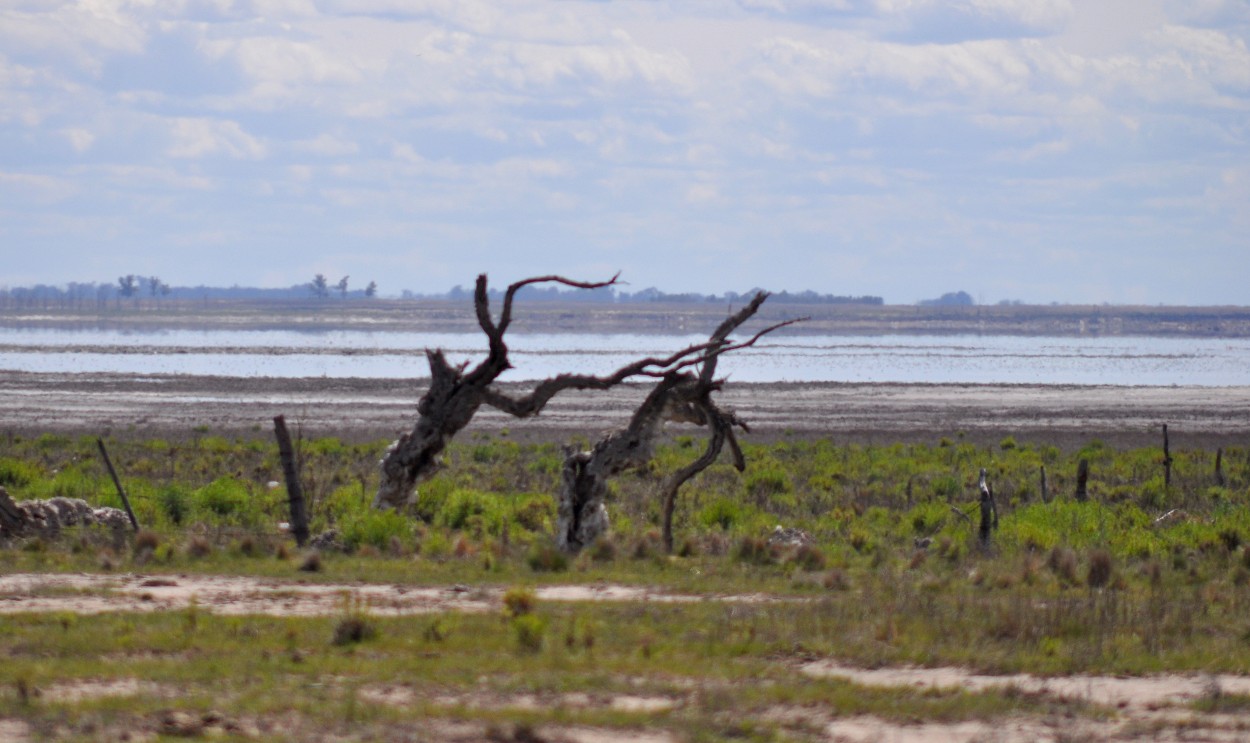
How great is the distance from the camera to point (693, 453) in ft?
120

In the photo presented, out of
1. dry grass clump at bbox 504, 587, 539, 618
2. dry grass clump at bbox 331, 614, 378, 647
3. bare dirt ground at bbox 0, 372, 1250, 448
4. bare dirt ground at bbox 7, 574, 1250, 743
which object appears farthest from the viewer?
bare dirt ground at bbox 0, 372, 1250, 448

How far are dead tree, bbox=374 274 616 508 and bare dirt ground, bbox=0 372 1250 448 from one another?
16834mm

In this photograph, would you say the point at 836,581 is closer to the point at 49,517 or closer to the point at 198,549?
the point at 198,549

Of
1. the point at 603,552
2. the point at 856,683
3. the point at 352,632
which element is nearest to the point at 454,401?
the point at 603,552

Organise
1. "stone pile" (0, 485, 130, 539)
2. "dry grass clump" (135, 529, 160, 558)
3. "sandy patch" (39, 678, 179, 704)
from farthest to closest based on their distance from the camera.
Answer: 1. "stone pile" (0, 485, 130, 539)
2. "dry grass clump" (135, 529, 160, 558)
3. "sandy patch" (39, 678, 179, 704)

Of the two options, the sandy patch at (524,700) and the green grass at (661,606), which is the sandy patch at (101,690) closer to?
the green grass at (661,606)

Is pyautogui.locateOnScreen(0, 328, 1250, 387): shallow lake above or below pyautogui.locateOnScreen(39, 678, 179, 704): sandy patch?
above

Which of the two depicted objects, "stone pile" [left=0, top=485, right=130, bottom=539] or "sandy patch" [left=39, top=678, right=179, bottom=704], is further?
"stone pile" [left=0, top=485, right=130, bottom=539]

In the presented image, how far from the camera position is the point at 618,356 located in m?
96.0

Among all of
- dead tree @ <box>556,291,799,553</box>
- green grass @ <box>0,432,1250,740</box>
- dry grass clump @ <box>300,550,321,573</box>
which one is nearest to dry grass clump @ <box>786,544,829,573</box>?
green grass @ <box>0,432,1250,740</box>

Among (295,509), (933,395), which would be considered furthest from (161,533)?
(933,395)

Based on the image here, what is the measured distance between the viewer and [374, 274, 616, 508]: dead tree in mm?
18969

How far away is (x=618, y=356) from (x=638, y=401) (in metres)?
39.3

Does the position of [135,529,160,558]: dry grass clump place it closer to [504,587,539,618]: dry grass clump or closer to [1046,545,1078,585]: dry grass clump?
[504,587,539,618]: dry grass clump
